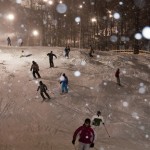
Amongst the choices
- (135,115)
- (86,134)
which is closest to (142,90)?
(135,115)

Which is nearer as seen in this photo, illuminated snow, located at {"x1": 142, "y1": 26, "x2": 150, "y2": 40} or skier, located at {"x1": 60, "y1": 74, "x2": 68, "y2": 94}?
skier, located at {"x1": 60, "y1": 74, "x2": 68, "y2": 94}

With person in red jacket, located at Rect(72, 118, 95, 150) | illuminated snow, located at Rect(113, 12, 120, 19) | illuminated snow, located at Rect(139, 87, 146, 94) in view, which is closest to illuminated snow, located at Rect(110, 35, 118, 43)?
illuminated snow, located at Rect(113, 12, 120, 19)

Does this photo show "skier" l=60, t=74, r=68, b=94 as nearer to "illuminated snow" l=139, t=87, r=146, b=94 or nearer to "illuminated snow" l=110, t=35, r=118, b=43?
"illuminated snow" l=139, t=87, r=146, b=94

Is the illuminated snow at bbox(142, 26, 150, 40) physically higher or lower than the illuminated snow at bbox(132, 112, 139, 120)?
higher

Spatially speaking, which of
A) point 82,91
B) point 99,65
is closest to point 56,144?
point 82,91

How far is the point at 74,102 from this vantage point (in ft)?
84.9

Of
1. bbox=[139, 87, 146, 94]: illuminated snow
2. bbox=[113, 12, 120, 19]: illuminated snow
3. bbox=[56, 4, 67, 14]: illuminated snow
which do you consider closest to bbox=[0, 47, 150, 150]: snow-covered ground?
bbox=[139, 87, 146, 94]: illuminated snow

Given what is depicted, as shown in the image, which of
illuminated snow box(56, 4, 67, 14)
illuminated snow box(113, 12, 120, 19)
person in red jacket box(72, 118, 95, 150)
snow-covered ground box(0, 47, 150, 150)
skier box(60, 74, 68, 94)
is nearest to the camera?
person in red jacket box(72, 118, 95, 150)

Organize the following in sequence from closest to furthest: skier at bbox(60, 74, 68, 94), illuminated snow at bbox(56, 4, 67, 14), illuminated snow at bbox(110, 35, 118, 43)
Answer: skier at bbox(60, 74, 68, 94) → illuminated snow at bbox(110, 35, 118, 43) → illuminated snow at bbox(56, 4, 67, 14)

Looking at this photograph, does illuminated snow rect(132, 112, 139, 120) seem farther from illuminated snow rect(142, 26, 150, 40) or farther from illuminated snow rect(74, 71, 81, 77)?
illuminated snow rect(142, 26, 150, 40)

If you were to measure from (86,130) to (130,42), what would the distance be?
52.4 metres

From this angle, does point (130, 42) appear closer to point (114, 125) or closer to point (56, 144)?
point (114, 125)

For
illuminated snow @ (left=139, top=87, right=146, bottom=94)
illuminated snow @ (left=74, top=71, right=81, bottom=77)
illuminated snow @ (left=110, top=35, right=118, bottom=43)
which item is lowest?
illuminated snow @ (left=139, top=87, right=146, bottom=94)

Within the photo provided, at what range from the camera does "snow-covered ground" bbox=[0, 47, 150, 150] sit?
19.1 metres
